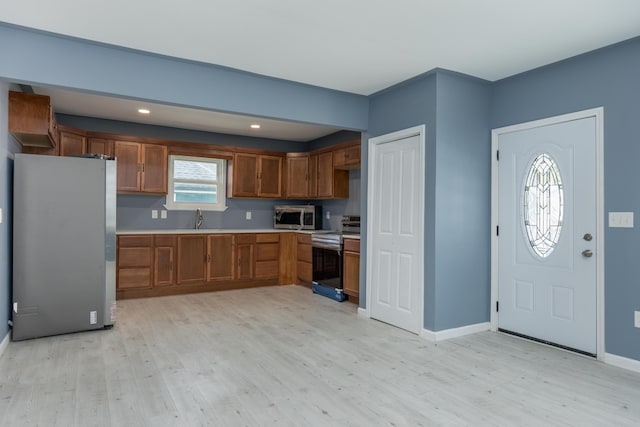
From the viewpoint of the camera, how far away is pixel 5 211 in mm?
3320

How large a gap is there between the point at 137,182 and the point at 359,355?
13.0 ft

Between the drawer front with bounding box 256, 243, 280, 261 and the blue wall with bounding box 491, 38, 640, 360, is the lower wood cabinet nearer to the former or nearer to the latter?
the drawer front with bounding box 256, 243, 280, 261

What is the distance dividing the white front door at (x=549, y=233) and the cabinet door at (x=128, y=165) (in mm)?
4550

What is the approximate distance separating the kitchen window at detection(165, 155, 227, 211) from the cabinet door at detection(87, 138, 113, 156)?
862 mm

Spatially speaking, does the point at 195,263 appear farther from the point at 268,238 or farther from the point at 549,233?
the point at 549,233

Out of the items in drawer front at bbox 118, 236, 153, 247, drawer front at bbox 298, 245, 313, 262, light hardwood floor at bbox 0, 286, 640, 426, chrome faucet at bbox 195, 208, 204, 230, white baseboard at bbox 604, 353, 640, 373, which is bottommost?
light hardwood floor at bbox 0, 286, 640, 426

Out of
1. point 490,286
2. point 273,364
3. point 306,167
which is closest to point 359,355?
point 273,364

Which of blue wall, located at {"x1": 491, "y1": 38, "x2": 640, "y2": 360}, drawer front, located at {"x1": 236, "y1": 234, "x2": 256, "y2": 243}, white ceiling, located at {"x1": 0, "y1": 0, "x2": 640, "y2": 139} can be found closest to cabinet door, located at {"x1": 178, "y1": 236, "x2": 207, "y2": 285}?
drawer front, located at {"x1": 236, "y1": 234, "x2": 256, "y2": 243}

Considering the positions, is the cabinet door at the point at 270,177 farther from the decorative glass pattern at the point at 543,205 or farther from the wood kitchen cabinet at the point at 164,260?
the decorative glass pattern at the point at 543,205

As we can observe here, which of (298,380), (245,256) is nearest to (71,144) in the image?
(245,256)

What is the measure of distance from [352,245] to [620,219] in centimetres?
271

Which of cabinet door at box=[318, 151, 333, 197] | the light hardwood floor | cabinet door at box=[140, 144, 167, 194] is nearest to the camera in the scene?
the light hardwood floor

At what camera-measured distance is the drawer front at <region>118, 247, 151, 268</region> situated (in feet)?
16.5

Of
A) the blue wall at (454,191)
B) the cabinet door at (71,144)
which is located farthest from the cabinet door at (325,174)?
the cabinet door at (71,144)
